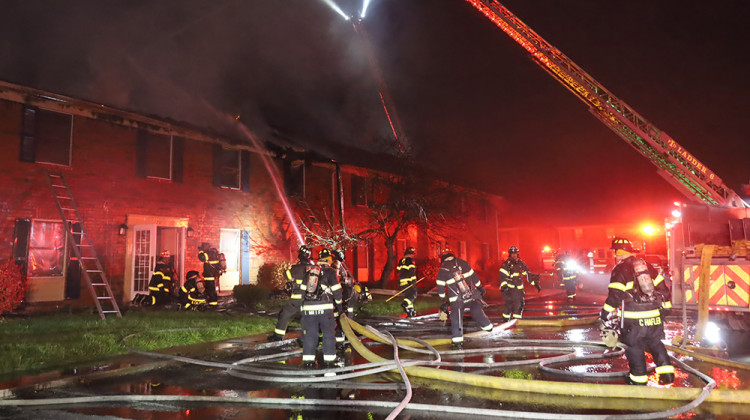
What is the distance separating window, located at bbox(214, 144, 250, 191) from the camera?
587 inches

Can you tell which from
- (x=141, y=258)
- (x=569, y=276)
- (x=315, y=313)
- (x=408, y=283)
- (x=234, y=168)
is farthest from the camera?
(x=234, y=168)

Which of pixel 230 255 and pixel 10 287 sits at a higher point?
pixel 230 255

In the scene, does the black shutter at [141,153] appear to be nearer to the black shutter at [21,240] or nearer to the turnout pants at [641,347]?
the black shutter at [21,240]

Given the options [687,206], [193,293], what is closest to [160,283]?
[193,293]

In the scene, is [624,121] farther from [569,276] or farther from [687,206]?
[569,276]

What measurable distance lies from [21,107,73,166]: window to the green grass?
3990mm

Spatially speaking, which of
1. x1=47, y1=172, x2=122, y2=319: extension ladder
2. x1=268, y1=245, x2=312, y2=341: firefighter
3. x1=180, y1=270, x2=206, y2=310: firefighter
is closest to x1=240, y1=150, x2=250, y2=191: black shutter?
x1=180, y1=270, x2=206, y2=310: firefighter

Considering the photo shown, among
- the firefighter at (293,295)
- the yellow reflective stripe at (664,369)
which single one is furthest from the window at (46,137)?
the yellow reflective stripe at (664,369)

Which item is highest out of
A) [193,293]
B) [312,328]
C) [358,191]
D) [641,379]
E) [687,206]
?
[358,191]

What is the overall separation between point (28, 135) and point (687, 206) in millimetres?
14416

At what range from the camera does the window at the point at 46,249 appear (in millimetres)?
11008

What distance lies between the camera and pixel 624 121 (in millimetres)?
11805

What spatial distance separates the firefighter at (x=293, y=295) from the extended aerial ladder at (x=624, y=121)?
8755mm

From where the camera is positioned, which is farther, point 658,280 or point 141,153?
point 141,153
